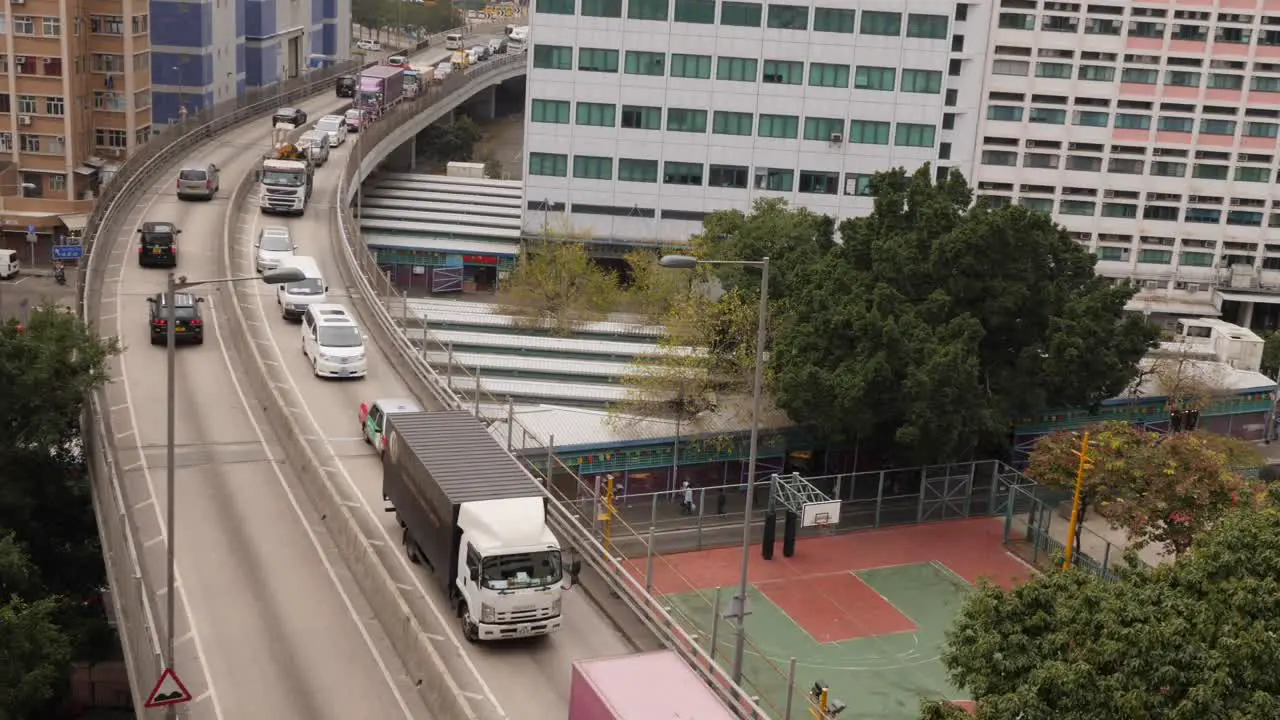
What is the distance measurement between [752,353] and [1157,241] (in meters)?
50.4

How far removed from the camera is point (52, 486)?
4794 cm

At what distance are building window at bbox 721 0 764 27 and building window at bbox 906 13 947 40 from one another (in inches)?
356

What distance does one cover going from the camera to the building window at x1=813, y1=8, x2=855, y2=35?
3420 inches

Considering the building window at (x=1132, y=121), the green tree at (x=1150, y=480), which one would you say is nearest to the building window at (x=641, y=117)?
the building window at (x=1132, y=121)

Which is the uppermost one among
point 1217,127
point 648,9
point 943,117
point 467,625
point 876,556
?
point 648,9

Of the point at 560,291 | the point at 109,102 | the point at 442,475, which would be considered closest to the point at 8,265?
the point at 109,102

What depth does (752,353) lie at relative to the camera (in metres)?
57.6

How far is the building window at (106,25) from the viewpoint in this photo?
103750 mm

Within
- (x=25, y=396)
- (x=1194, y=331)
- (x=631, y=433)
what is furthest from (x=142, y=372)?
(x=1194, y=331)

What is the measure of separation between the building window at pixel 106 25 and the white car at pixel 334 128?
18.8 m

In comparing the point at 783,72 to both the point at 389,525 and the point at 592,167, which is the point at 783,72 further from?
the point at 389,525

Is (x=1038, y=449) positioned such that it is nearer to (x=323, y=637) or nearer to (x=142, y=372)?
(x=323, y=637)

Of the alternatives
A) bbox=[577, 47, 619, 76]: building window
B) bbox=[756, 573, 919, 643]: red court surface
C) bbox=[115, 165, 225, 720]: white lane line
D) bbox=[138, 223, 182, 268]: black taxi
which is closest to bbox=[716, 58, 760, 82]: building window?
bbox=[577, 47, 619, 76]: building window

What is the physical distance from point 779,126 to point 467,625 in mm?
61571
